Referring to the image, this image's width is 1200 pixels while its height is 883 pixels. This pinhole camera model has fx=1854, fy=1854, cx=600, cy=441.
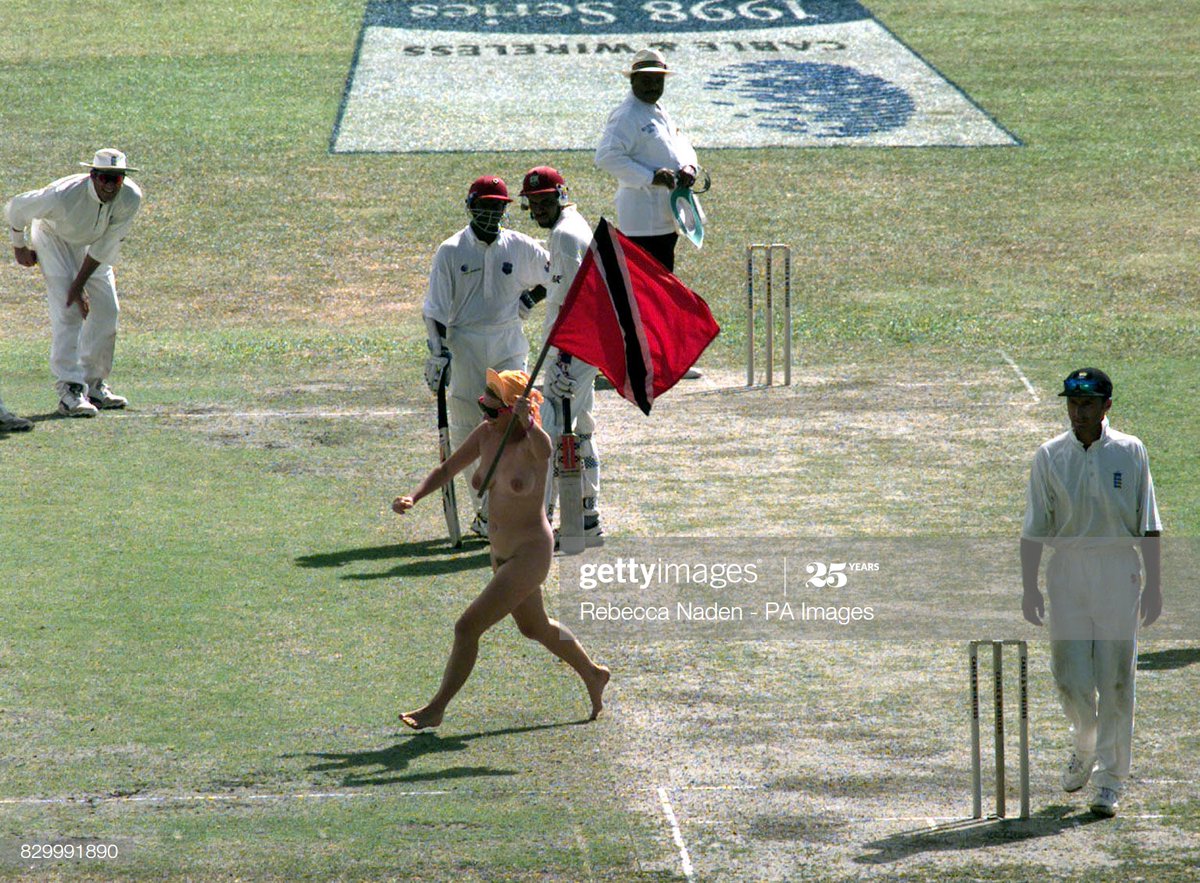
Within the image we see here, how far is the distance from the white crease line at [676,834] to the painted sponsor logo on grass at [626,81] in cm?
1590

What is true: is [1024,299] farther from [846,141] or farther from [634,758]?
[634,758]

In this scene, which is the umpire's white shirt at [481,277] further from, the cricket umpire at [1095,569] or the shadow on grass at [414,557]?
the cricket umpire at [1095,569]

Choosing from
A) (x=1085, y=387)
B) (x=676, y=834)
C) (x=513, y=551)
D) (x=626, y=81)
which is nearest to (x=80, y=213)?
(x=513, y=551)

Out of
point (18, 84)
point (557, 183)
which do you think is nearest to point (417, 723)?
point (557, 183)

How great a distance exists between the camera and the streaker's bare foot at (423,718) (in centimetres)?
860

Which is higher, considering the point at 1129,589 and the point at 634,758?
the point at 1129,589

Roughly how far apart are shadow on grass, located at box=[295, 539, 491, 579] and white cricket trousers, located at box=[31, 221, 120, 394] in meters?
4.38

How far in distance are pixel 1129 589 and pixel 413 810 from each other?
3.17 metres

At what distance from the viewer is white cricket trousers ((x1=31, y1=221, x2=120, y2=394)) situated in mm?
14852

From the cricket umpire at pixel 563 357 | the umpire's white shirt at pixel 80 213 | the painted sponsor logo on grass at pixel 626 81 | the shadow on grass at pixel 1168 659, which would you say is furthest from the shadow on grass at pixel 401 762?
the painted sponsor logo on grass at pixel 626 81

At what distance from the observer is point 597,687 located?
347 inches

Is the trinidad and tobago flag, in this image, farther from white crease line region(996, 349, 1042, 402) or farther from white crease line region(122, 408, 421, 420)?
white crease line region(996, 349, 1042, 402)

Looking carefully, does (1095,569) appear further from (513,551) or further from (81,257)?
(81,257)

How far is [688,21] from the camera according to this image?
2716cm
